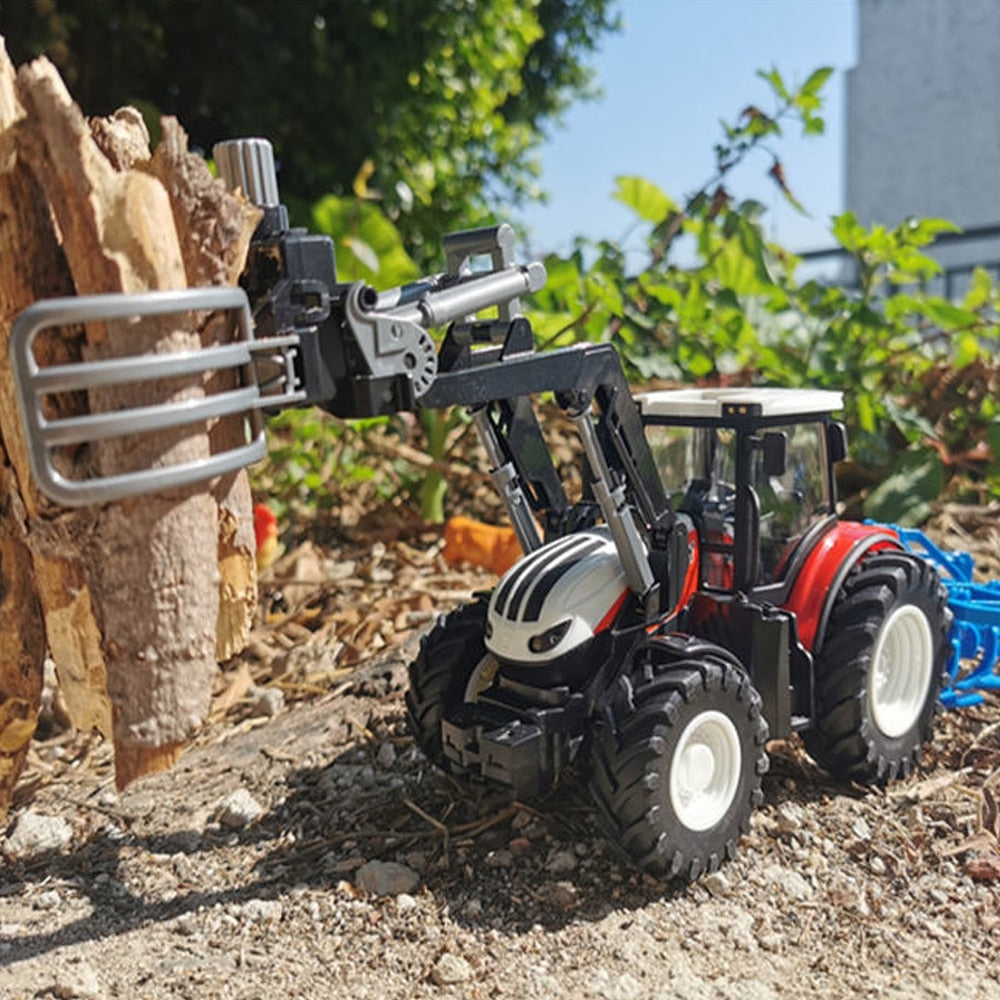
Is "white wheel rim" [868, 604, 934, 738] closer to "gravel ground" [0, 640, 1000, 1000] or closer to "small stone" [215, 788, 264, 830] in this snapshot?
"gravel ground" [0, 640, 1000, 1000]

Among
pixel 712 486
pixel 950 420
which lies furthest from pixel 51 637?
pixel 950 420

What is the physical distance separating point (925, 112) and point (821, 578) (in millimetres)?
24200

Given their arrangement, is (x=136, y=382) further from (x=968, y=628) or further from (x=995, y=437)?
(x=995, y=437)

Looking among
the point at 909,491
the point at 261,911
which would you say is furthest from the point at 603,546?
the point at 909,491

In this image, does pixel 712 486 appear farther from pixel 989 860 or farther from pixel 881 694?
pixel 989 860

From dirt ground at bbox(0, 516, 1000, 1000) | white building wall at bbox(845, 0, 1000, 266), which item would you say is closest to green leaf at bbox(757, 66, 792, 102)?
dirt ground at bbox(0, 516, 1000, 1000)

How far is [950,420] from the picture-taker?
645 cm

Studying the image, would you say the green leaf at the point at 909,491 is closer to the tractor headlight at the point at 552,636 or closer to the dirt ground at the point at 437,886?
the dirt ground at the point at 437,886

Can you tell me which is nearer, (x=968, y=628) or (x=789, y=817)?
(x=789, y=817)

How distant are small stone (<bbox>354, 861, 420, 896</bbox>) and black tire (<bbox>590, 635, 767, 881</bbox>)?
53 cm

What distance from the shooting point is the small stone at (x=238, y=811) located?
3275 mm

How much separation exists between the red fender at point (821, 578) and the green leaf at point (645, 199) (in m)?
2.86

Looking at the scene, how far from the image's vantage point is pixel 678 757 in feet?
9.16

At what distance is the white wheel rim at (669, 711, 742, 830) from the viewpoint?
287cm
